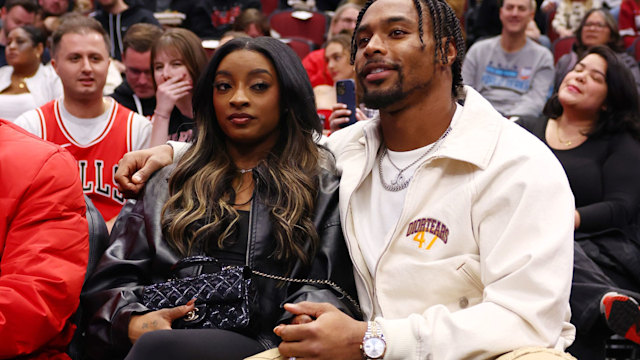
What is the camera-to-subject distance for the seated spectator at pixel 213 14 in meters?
7.82

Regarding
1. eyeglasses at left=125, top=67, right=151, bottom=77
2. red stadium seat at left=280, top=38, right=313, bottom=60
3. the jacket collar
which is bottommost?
red stadium seat at left=280, top=38, right=313, bottom=60

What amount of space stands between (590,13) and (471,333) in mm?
5109

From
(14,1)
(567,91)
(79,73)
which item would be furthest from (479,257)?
(14,1)

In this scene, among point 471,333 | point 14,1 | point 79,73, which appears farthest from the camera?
point 14,1

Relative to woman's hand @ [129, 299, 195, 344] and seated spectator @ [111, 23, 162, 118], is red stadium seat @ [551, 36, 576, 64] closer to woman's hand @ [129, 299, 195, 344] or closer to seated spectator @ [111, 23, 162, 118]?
seated spectator @ [111, 23, 162, 118]

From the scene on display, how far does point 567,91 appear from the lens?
369cm

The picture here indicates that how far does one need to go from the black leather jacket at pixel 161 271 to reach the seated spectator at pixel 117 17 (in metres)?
5.01

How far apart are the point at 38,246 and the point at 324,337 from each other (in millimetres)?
797

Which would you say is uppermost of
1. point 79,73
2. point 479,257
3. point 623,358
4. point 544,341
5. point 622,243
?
point 79,73

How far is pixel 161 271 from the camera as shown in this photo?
86.4 inches

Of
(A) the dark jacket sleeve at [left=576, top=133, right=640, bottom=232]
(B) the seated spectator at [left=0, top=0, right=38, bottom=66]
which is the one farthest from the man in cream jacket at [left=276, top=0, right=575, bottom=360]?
(B) the seated spectator at [left=0, top=0, right=38, bottom=66]

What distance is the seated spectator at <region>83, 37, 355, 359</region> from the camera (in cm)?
208

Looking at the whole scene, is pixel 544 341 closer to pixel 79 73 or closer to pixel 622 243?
pixel 622 243

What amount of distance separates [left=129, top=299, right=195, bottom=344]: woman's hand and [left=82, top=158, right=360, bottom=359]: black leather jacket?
0.03m
